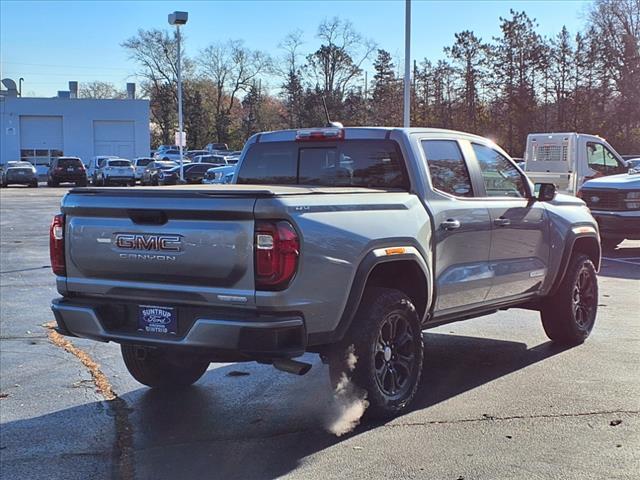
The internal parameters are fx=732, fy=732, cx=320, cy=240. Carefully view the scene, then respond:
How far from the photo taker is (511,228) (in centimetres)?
615

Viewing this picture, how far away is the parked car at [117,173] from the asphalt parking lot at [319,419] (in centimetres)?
3594

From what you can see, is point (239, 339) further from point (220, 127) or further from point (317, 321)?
point (220, 127)

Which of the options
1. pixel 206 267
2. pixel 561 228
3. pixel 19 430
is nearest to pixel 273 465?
pixel 206 267

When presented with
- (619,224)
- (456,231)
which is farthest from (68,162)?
(456,231)

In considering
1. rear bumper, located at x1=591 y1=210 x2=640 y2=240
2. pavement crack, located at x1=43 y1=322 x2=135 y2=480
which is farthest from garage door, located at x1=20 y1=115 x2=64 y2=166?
pavement crack, located at x1=43 y1=322 x2=135 y2=480

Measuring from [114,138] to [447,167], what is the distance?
5917 cm

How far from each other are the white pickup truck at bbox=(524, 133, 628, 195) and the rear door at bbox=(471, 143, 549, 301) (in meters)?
11.6

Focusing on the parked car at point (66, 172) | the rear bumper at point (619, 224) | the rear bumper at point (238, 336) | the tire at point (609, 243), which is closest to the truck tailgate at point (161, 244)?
the rear bumper at point (238, 336)

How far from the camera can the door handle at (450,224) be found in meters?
5.35

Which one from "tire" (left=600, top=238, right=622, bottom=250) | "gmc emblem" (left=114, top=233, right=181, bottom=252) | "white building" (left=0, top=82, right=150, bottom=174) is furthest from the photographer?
"white building" (left=0, top=82, right=150, bottom=174)

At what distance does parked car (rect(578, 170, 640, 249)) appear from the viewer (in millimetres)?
13406

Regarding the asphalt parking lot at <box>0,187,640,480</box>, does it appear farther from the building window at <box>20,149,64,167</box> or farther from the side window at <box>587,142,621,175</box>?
the building window at <box>20,149,64,167</box>

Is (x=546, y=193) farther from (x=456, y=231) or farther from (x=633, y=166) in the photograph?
(x=633, y=166)

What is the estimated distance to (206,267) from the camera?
423cm
